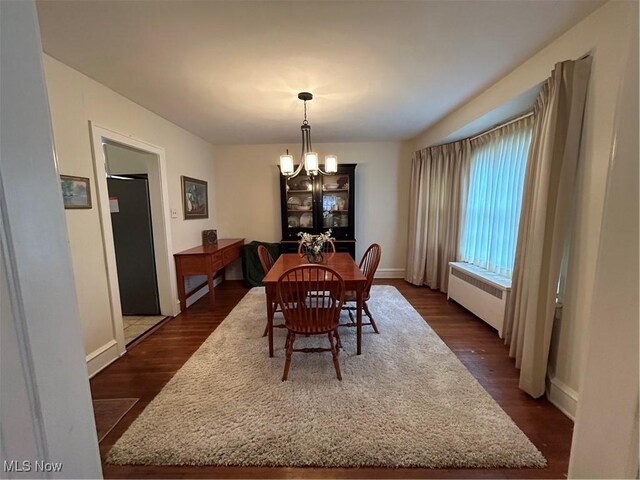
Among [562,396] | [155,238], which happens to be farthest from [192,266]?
[562,396]

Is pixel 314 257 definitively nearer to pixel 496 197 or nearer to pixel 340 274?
pixel 340 274

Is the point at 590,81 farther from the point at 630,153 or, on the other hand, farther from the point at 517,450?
the point at 517,450

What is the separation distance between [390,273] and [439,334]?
213 cm

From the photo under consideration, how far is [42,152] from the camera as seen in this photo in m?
0.44

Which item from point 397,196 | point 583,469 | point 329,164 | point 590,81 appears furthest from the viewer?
point 397,196

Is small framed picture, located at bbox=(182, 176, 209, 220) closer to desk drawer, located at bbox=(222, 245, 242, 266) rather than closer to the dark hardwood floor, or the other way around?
desk drawer, located at bbox=(222, 245, 242, 266)

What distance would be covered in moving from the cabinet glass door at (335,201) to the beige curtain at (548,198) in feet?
8.99

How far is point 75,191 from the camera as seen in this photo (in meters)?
2.01

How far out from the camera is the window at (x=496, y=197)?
2.61 metres

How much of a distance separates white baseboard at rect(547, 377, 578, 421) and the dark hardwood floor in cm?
4

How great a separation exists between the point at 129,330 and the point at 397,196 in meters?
4.35

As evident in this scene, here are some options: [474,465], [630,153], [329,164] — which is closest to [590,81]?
[630,153]

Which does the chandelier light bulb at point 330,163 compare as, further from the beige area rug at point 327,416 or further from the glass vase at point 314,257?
the beige area rug at point 327,416

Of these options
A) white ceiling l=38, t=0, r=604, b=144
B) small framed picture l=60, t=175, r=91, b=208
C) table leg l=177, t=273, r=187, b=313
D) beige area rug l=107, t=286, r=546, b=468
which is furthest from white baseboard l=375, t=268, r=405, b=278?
small framed picture l=60, t=175, r=91, b=208
